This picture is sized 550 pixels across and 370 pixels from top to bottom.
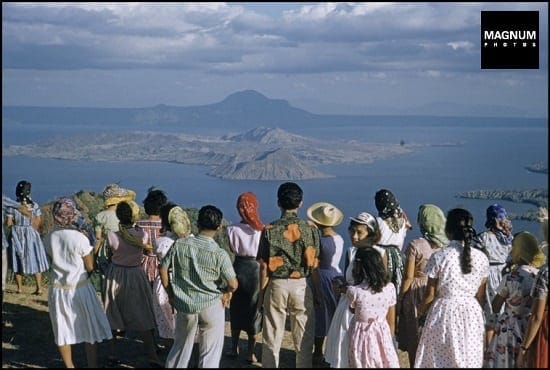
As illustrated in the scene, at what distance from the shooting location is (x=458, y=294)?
4.95 metres

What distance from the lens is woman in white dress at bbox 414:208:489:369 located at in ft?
16.1

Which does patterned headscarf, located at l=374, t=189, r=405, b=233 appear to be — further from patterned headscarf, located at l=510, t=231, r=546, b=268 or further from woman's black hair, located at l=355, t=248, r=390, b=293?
patterned headscarf, located at l=510, t=231, r=546, b=268

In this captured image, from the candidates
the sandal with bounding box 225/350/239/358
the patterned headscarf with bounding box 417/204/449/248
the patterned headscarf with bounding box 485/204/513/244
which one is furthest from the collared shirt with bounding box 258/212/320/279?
the patterned headscarf with bounding box 485/204/513/244

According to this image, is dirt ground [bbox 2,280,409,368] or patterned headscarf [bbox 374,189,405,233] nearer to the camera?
patterned headscarf [bbox 374,189,405,233]

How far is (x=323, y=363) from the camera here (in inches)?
240

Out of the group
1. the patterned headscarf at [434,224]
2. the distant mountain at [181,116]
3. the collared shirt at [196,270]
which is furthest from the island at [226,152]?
the collared shirt at [196,270]

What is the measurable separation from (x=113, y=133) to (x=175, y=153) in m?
16.6

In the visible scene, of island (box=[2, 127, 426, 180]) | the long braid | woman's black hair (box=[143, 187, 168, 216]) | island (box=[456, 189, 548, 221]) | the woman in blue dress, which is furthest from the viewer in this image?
island (box=[2, 127, 426, 180])

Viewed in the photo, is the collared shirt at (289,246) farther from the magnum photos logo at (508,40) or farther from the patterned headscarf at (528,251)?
the magnum photos logo at (508,40)

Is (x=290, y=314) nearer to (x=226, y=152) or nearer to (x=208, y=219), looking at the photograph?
(x=208, y=219)

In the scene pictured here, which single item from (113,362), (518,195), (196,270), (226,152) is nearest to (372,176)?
(226,152)

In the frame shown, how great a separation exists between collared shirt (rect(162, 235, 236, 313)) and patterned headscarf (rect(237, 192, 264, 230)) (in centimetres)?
61

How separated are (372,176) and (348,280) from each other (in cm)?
8425

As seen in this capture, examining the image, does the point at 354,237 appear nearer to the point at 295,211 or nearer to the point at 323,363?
the point at 295,211
